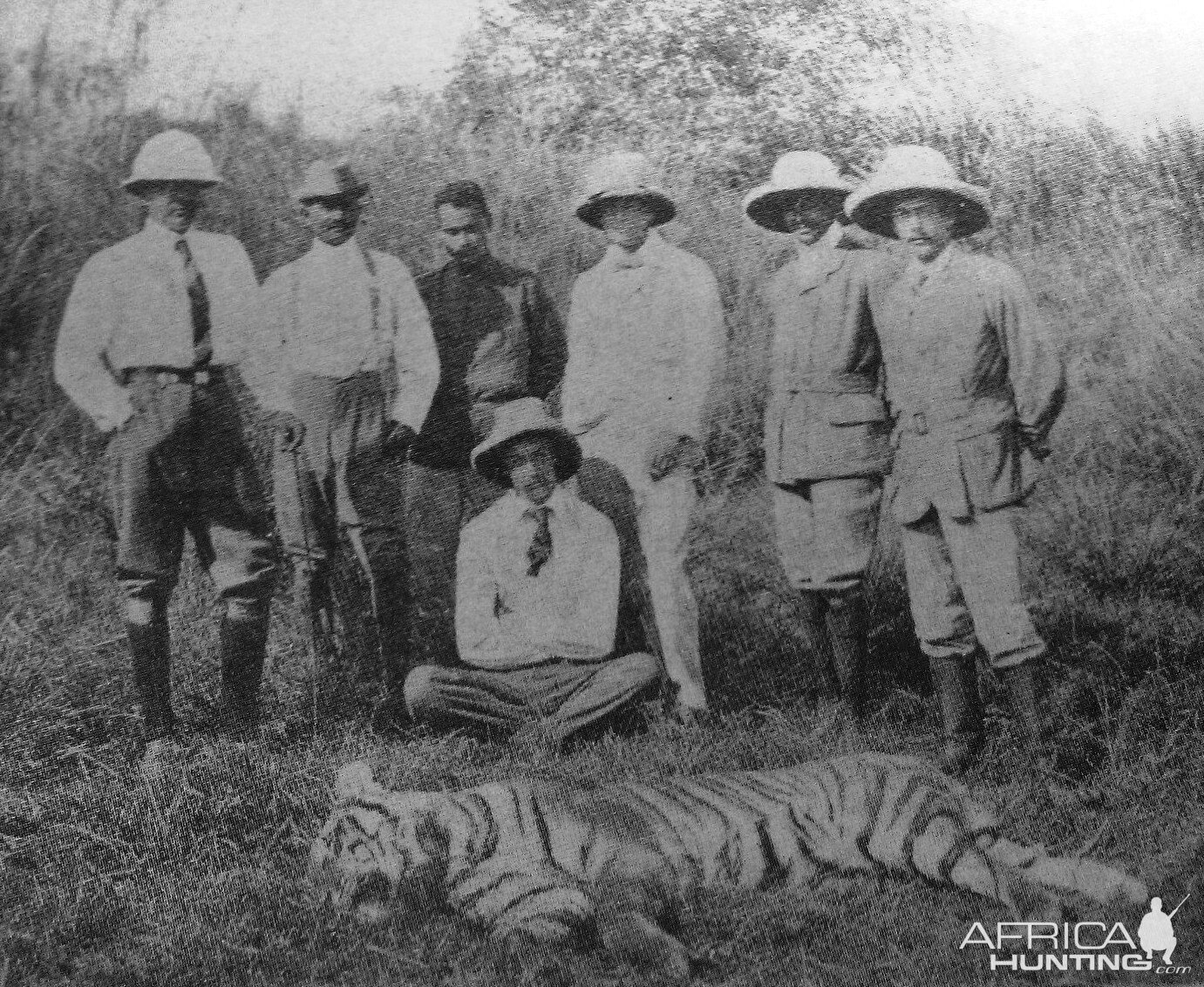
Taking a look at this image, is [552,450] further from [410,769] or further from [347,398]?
[410,769]

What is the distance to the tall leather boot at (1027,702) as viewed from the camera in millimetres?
4586

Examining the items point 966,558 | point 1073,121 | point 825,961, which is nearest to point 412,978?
point 825,961

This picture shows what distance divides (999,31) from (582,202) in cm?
173

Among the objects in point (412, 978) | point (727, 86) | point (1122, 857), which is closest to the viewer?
point (412, 978)

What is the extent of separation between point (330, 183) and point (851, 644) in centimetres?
254

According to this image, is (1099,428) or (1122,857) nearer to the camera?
(1122,857)

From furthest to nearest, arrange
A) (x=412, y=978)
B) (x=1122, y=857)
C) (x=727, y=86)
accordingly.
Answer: (x=727, y=86)
(x=1122, y=857)
(x=412, y=978)

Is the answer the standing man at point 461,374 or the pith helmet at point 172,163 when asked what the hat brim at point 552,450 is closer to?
the standing man at point 461,374

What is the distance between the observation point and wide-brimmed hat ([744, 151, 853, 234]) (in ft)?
15.4

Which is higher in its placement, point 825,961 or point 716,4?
point 716,4

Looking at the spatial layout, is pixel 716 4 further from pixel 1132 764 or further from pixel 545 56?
pixel 1132 764

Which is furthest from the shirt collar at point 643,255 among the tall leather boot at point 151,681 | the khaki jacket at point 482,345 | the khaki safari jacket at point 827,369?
the tall leather boot at point 151,681

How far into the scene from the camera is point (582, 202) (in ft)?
15.7

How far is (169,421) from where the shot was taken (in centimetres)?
455
